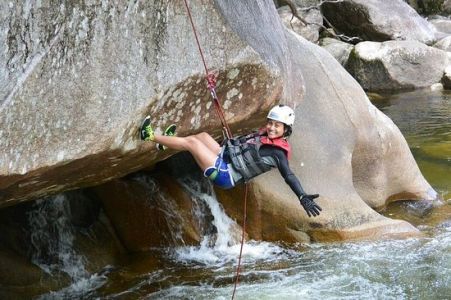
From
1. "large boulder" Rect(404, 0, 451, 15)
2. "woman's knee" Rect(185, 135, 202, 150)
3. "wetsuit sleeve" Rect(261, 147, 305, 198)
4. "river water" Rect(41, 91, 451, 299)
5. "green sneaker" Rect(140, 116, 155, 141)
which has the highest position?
"large boulder" Rect(404, 0, 451, 15)

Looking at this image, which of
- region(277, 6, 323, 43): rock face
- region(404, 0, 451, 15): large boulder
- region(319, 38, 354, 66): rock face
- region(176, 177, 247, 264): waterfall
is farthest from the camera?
region(404, 0, 451, 15): large boulder

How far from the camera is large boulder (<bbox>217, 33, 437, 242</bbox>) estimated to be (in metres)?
8.09

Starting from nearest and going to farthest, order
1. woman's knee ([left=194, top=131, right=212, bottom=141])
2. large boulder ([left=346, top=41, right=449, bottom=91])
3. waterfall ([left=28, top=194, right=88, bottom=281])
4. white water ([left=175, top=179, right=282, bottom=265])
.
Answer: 1. woman's knee ([left=194, top=131, right=212, bottom=141])
2. waterfall ([left=28, top=194, right=88, bottom=281])
3. white water ([left=175, top=179, right=282, bottom=265])
4. large boulder ([left=346, top=41, right=449, bottom=91])

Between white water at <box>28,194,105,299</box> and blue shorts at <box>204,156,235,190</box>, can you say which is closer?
blue shorts at <box>204,156,235,190</box>

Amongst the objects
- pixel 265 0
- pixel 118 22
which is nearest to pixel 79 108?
pixel 118 22

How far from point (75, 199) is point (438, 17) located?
2486cm

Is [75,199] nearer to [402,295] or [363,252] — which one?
[363,252]

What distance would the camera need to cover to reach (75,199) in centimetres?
800

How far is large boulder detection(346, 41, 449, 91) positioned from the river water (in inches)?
486

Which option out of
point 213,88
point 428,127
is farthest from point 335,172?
point 428,127

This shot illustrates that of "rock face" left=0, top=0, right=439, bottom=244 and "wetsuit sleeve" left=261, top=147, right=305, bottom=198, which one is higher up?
"rock face" left=0, top=0, right=439, bottom=244

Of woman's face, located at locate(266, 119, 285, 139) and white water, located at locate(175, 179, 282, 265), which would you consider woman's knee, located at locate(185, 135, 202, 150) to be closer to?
woman's face, located at locate(266, 119, 285, 139)

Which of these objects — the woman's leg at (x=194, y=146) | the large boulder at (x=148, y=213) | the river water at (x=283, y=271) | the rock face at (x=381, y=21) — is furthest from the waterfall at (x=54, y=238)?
the rock face at (x=381, y=21)

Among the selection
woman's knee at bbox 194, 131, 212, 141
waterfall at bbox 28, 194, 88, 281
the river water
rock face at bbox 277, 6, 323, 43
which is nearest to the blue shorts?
woman's knee at bbox 194, 131, 212, 141
